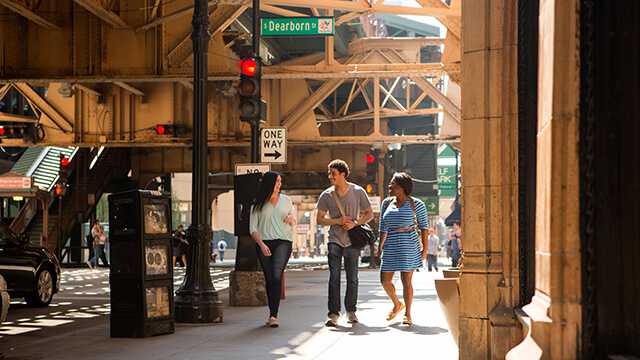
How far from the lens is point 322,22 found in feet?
49.3

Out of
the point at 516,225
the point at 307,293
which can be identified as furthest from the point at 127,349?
the point at 307,293

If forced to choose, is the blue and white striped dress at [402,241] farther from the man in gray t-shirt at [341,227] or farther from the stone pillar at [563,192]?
the stone pillar at [563,192]

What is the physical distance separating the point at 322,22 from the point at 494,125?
859cm

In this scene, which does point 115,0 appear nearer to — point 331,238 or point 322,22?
point 322,22

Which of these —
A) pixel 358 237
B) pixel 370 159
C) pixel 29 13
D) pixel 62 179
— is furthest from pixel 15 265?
pixel 370 159

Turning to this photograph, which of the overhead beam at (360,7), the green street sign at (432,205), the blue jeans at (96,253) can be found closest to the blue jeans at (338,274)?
the overhead beam at (360,7)

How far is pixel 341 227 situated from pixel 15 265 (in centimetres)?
646

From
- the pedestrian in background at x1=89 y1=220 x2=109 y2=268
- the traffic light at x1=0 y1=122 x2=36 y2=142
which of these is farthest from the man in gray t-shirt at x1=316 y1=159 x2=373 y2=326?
the pedestrian in background at x1=89 y1=220 x2=109 y2=268

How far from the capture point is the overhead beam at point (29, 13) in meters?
15.6

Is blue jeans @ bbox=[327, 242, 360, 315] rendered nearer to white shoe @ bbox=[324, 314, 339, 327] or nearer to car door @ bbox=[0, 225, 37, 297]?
white shoe @ bbox=[324, 314, 339, 327]

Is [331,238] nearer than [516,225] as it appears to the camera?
No

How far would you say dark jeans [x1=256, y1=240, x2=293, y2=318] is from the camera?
9703 mm

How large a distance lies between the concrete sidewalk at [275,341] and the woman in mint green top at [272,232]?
1.71ft

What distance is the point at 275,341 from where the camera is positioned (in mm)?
8516
